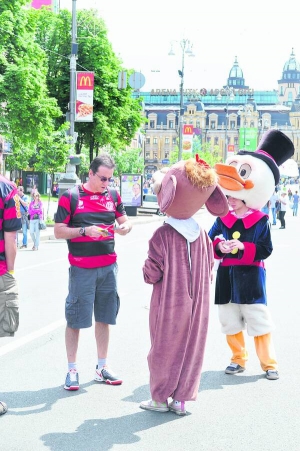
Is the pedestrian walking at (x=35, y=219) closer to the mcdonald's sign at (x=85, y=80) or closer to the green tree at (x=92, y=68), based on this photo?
the mcdonald's sign at (x=85, y=80)

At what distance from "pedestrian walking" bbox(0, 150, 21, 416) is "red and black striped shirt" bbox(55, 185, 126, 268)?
79 cm

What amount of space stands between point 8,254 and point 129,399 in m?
1.42

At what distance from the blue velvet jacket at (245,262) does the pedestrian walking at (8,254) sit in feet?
6.43

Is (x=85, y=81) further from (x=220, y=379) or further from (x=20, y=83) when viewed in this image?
(x=220, y=379)

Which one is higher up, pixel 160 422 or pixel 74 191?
pixel 74 191

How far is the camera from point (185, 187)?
543 cm

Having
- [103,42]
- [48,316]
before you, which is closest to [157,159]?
[103,42]

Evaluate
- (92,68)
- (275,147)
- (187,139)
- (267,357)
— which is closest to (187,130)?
(187,139)

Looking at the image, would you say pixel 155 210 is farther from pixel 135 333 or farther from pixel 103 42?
pixel 135 333

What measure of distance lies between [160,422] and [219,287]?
5.57ft

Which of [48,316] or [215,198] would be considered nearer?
[215,198]

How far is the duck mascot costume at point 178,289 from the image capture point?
5379mm

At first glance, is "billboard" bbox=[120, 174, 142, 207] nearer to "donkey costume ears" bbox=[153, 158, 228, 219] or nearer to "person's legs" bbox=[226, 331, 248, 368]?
"person's legs" bbox=[226, 331, 248, 368]

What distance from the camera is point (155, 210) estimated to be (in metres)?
42.0
